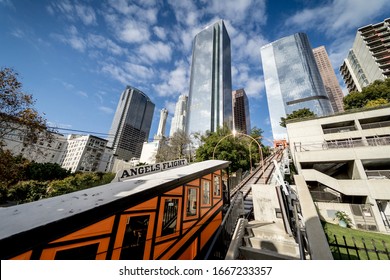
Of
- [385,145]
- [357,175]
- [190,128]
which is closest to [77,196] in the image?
[357,175]

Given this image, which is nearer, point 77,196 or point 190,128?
point 77,196

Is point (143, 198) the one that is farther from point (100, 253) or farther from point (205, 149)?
point (205, 149)

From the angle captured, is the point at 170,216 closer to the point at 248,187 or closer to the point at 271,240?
the point at 271,240

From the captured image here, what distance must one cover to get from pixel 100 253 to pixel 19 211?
5.75ft

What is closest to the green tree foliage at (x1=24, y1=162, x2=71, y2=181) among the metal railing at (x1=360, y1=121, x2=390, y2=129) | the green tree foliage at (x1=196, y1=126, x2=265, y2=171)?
the green tree foliage at (x1=196, y1=126, x2=265, y2=171)

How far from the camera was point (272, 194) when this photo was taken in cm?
720

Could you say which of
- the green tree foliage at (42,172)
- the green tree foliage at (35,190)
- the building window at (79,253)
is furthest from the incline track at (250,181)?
the green tree foliage at (42,172)

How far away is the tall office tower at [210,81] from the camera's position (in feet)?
350

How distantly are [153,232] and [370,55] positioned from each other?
7795cm

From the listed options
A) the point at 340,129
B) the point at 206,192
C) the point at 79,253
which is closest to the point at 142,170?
the point at 206,192

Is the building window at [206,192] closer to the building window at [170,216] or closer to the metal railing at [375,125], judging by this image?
the building window at [170,216]

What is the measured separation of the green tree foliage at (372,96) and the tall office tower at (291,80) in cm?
6483

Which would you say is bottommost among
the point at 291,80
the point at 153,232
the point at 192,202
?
the point at 153,232

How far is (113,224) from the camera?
3268mm
